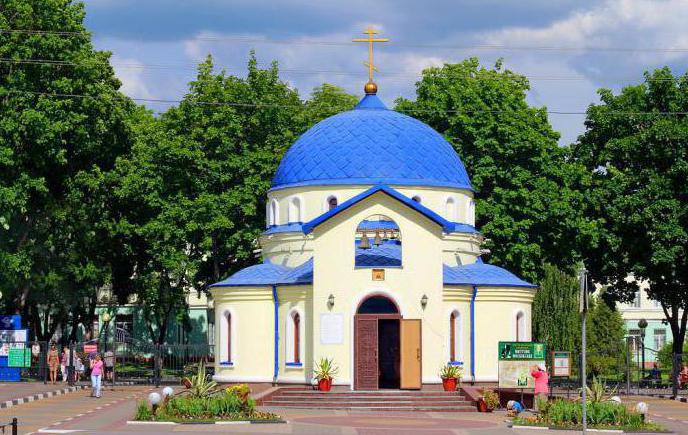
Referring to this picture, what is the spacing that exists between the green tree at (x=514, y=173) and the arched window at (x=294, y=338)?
1572 cm

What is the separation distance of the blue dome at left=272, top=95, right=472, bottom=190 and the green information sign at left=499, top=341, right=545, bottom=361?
9876 mm

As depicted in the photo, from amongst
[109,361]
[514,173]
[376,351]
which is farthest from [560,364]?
[109,361]

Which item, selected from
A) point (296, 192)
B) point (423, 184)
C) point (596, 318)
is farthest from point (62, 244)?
point (596, 318)

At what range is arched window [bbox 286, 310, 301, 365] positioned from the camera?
4572cm

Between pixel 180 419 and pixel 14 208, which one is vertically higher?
pixel 14 208

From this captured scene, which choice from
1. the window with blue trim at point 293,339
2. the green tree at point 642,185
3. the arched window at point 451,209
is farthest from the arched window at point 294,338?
the green tree at point 642,185

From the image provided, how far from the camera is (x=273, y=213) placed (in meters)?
52.1

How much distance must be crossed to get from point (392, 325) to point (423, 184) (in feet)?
18.2

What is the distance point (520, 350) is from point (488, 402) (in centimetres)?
200

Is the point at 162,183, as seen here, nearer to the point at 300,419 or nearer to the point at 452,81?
the point at 452,81

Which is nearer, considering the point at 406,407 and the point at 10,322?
the point at 406,407

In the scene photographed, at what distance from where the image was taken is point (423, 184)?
1955 inches

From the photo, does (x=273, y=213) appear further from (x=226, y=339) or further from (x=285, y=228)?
(x=226, y=339)

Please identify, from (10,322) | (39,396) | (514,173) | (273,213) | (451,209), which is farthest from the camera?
(514,173)
